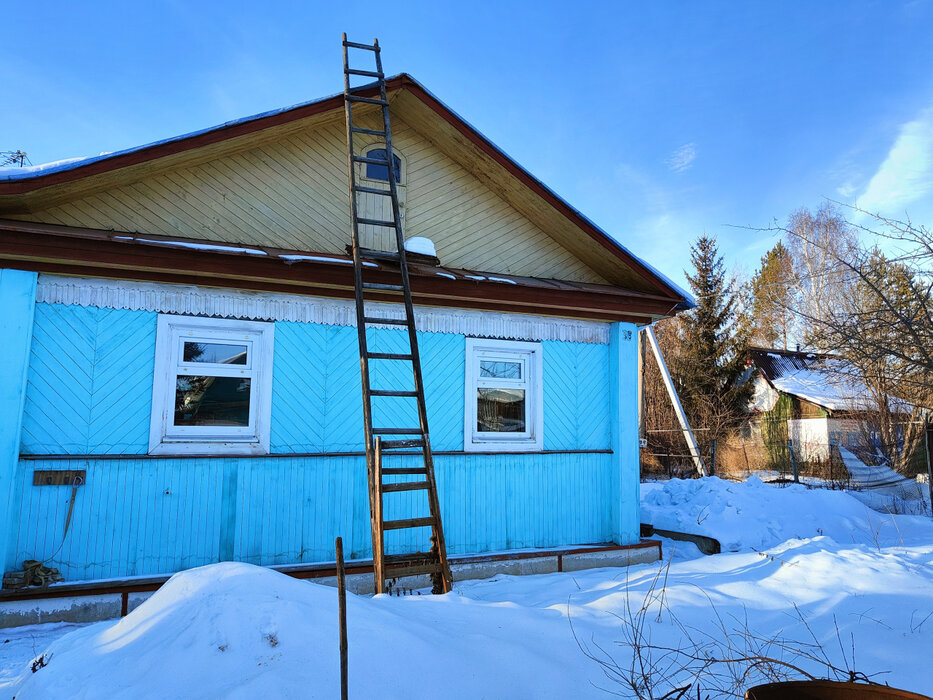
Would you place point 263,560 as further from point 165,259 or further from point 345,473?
point 165,259

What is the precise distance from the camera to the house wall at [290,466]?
17.8ft

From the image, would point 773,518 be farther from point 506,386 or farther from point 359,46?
point 359,46

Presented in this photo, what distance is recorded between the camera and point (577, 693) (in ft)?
9.16

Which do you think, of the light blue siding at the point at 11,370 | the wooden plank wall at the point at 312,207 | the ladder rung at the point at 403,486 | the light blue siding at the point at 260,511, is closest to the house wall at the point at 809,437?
the wooden plank wall at the point at 312,207

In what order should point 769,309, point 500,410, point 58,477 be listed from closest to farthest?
point 58,477 → point 500,410 → point 769,309

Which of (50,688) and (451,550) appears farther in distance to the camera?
(451,550)

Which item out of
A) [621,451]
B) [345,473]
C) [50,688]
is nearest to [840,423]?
[621,451]

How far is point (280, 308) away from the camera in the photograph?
627 centimetres

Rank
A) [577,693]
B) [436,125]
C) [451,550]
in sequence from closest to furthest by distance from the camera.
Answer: [577,693]
[451,550]
[436,125]

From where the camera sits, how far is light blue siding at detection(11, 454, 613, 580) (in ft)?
17.7

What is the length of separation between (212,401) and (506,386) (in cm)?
329

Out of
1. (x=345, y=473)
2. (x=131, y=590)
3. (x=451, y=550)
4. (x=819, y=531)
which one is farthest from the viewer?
(x=819, y=531)

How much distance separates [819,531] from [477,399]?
20.0 ft

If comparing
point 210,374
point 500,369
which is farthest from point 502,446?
point 210,374
